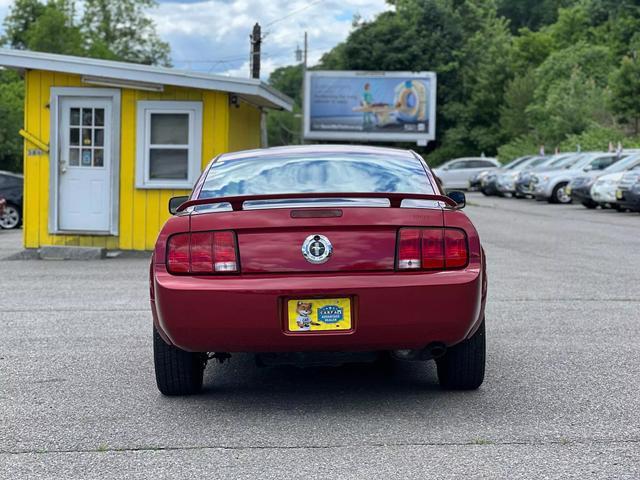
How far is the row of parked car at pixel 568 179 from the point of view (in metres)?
24.4

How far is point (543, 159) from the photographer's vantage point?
114ft

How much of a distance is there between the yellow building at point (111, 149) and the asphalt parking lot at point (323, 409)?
5.60 m

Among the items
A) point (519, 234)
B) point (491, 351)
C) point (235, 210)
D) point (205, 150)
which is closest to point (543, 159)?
point (519, 234)

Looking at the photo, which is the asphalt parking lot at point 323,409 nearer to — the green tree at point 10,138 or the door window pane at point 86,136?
the door window pane at point 86,136

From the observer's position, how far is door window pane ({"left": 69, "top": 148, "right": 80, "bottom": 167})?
15.2 metres

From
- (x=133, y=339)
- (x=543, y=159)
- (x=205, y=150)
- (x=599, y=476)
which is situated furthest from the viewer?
(x=543, y=159)

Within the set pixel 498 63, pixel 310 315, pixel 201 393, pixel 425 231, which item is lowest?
pixel 201 393

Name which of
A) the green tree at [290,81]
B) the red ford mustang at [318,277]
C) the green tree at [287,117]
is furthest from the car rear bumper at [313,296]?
the green tree at [290,81]

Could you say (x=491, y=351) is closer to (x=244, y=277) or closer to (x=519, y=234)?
(x=244, y=277)

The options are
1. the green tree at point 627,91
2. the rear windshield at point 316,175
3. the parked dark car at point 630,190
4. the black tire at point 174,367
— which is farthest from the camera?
the green tree at point 627,91

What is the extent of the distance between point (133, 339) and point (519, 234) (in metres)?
12.2

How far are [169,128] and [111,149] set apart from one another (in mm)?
888

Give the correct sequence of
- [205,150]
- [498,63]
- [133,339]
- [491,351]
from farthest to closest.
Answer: [498,63], [205,150], [133,339], [491,351]

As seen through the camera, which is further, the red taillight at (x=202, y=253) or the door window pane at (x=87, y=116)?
the door window pane at (x=87, y=116)
